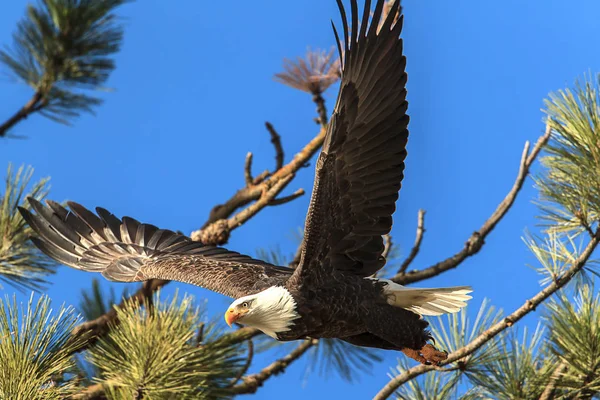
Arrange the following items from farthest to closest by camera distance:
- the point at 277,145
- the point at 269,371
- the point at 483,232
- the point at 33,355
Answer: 1. the point at 277,145
2. the point at 269,371
3. the point at 483,232
4. the point at 33,355

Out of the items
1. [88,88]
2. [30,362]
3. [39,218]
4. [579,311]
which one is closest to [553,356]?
[579,311]

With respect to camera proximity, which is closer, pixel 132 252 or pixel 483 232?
pixel 483 232

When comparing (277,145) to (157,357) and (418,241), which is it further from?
(157,357)

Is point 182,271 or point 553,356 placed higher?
point 182,271

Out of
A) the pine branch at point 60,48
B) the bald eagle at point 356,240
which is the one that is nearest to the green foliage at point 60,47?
the pine branch at point 60,48

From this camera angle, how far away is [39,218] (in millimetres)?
4270

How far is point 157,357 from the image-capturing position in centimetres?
332

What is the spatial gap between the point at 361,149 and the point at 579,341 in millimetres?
1147

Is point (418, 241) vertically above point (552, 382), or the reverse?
point (418, 241)

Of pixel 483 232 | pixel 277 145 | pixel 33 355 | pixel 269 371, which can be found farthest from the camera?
pixel 277 145

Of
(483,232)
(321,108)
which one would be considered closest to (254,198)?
(321,108)

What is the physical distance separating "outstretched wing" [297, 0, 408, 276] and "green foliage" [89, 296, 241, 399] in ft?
1.78

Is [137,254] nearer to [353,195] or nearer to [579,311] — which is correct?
[353,195]

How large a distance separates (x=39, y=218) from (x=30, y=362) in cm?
148
